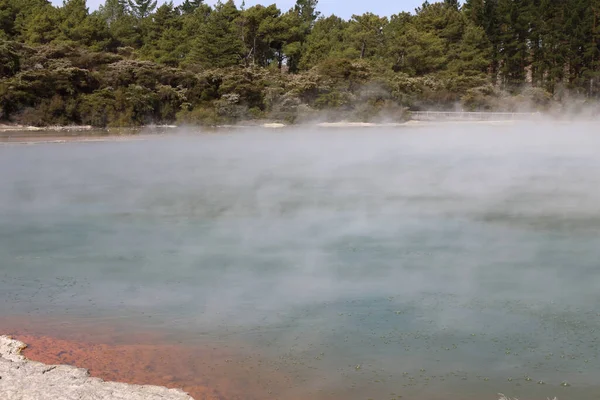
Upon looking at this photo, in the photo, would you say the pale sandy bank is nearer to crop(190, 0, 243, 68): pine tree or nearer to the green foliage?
the green foliage

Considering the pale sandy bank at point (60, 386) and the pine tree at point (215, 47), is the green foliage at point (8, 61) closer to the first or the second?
the pine tree at point (215, 47)

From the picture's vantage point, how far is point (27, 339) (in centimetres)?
492

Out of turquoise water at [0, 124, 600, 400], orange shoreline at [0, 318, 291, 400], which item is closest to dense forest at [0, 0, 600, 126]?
turquoise water at [0, 124, 600, 400]

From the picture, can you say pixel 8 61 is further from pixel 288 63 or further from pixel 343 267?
pixel 343 267

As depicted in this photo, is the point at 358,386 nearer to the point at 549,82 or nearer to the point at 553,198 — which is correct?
the point at 553,198

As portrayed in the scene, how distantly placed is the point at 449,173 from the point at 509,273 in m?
7.03

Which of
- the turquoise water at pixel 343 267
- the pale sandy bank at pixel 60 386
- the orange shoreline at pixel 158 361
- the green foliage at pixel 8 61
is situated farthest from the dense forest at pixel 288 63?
the pale sandy bank at pixel 60 386

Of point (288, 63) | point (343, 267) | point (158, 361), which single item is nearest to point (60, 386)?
point (158, 361)

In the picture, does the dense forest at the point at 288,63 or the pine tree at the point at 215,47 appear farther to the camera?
the pine tree at the point at 215,47

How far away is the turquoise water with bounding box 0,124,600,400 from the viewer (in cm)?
452

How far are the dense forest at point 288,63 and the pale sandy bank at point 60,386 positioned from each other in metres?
25.2

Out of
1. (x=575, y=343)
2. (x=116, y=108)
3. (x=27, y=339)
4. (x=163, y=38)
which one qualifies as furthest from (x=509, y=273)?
(x=163, y=38)

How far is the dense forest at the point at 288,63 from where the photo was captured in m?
29.4

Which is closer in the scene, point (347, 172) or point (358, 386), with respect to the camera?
point (358, 386)
